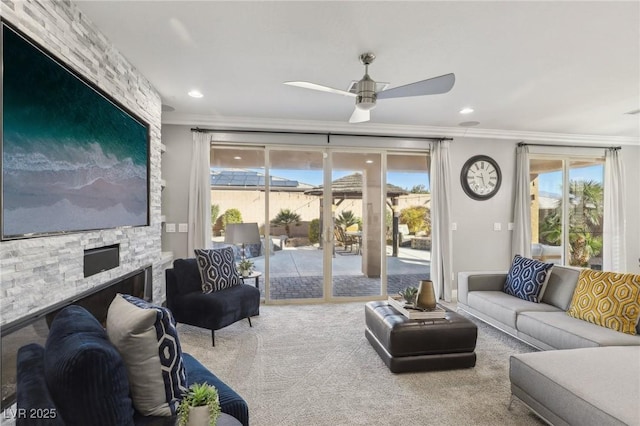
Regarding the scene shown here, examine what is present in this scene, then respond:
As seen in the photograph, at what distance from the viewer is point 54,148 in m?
1.78

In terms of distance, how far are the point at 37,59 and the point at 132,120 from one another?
1.21 meters

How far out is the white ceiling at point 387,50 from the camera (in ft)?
6.80

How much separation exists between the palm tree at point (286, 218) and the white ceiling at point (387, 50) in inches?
55.5

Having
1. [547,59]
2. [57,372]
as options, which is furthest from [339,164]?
[57,372]

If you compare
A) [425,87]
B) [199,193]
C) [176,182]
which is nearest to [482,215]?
[425,87]

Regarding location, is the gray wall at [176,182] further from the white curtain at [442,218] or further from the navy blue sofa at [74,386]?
the white curtain at [442,218]

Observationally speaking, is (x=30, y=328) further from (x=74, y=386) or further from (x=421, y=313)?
(x=421, y=313)

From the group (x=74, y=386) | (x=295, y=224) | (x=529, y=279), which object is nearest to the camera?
(x=74, y=386)

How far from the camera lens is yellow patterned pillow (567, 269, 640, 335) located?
8.08 ft

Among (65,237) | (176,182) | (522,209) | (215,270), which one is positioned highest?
(176,182)

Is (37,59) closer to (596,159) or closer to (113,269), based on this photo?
(113,269)

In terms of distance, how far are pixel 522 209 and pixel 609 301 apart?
2699 millimetres

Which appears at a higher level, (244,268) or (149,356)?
(149,356)

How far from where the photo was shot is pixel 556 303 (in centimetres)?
320
